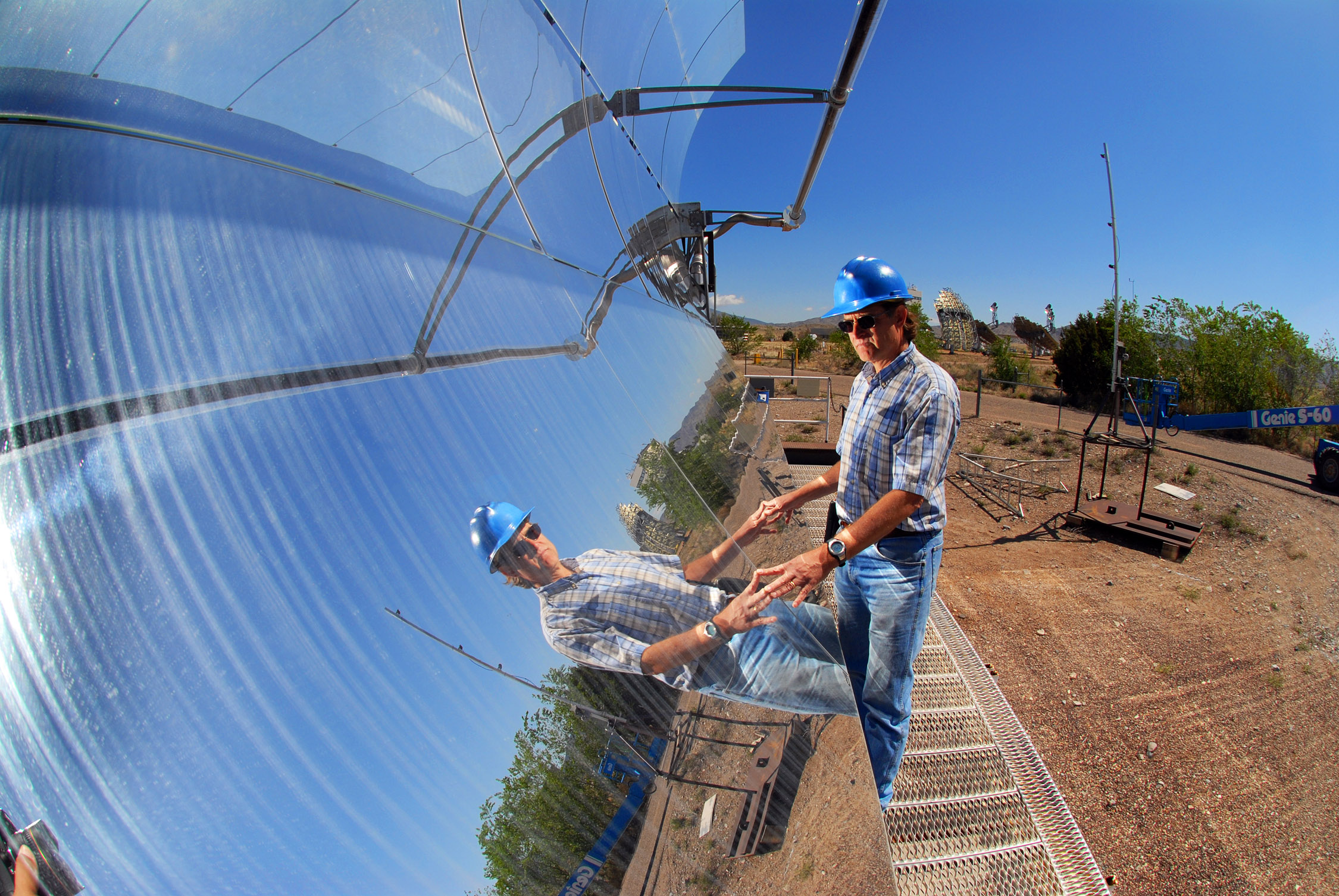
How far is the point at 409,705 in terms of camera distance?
0.56 m

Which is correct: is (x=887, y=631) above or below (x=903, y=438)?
below

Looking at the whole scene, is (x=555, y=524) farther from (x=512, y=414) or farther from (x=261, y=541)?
(x=261, y=541)

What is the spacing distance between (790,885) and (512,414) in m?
0.89

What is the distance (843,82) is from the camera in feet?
9.24

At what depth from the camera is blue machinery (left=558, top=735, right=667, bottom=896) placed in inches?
26.7

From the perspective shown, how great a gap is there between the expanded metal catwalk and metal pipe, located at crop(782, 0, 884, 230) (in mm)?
2660

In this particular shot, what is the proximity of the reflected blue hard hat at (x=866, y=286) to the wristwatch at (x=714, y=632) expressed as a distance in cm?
104

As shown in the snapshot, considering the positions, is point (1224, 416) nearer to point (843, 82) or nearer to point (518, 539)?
point (843, 82)

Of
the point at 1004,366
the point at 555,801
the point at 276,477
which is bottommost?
the point at 555,801

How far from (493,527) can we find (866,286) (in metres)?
1.39

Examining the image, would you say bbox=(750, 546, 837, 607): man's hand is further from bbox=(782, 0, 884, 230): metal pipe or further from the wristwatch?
bbox=(782, 0, 884, 230): metal pipe

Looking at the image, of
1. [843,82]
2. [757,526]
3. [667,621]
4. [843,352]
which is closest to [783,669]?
[667,621]

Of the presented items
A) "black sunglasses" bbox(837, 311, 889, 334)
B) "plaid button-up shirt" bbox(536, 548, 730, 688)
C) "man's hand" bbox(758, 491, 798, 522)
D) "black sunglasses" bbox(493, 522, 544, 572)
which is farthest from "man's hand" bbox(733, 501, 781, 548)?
"black sunglasses" bbox(493, 522, 544, 572)

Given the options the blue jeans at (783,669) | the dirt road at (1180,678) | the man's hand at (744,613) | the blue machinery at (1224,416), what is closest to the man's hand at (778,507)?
the blue jeans at (783,669)
